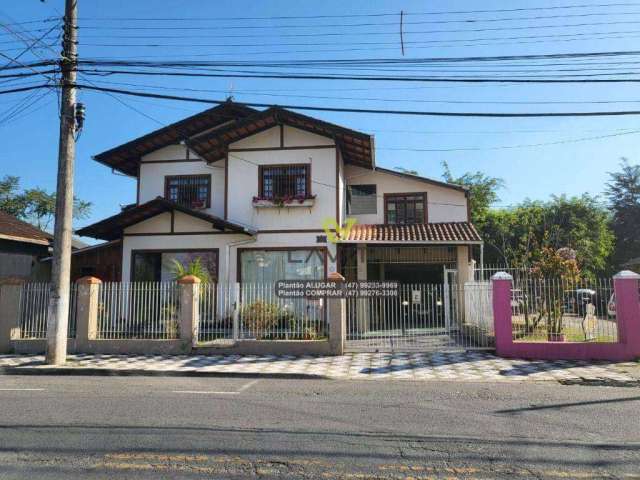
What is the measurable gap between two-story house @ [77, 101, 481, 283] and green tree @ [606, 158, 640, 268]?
33304 mm

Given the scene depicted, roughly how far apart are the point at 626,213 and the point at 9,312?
48.9 metres

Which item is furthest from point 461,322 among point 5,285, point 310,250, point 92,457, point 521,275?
point 5,285

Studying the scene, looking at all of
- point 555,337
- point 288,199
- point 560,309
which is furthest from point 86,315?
point 560,309

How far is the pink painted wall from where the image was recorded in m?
11.4

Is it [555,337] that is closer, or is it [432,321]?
[555,337]

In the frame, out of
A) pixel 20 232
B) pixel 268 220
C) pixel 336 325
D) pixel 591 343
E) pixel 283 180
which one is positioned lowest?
pixel 591 343

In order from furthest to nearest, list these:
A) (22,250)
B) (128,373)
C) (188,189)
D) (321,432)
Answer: (188,189) → (22,250) → (128,373) → (321,432)

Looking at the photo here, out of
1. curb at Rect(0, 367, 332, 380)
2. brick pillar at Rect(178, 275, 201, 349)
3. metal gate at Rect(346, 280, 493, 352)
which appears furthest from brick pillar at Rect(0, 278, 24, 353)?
metal gate at Rect(346, 280, 493, 352)

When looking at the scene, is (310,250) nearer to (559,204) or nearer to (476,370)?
(476,370)

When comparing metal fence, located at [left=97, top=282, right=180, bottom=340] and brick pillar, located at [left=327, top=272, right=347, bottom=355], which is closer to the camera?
brick pillar, located at [left=327, top=272, right=347, bottom=355]

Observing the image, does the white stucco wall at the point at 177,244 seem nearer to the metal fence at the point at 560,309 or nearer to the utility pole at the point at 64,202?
the utility pole at the point at 64,202

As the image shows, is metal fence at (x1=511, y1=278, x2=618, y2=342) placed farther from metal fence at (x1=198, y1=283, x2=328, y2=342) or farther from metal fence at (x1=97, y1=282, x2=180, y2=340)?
metal fence at (x1=97, y1=282, x2=180, y2=340)

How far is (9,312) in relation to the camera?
13.4m

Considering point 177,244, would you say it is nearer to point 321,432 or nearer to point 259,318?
point 259,318
